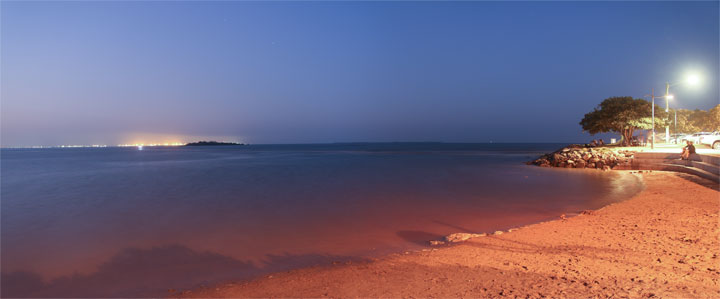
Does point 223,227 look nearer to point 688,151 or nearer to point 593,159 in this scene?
point 688,151

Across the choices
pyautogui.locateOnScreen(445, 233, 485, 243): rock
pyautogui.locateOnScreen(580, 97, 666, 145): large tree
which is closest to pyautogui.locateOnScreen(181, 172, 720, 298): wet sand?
pyautogui.locateOnScreen(445, 233, 485, 243): rock

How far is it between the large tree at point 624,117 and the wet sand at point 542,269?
40.2 m

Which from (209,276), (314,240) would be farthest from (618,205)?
(209,276)

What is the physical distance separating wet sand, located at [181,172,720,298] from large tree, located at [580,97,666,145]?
40.2 meters

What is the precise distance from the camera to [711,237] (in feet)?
26.1

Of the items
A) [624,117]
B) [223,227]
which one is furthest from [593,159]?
[223,227]

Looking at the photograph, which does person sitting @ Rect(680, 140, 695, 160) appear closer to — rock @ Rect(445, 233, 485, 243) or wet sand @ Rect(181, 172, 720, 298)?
wet sand @ Rect(181, 172, 720, 298)

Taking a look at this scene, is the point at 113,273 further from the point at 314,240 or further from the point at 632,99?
the point at 632,99

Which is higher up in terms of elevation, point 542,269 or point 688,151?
point 688,151

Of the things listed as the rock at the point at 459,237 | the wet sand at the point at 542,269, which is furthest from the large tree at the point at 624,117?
the rock at the point at 459,237

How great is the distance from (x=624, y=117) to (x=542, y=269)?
1804 inches

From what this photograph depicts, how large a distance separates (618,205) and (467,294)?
10.4 metres

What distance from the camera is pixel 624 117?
42.6 meters

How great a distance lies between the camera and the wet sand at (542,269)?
552cm
